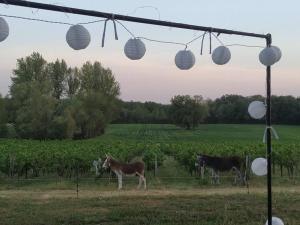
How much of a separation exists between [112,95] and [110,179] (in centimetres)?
5997

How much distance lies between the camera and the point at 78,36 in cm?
602

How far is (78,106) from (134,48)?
5957cm

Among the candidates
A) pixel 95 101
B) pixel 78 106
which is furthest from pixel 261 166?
pixel 95 101

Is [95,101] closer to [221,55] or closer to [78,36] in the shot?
[221,55]

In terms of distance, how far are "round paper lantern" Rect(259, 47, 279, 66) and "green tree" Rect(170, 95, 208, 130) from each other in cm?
7823

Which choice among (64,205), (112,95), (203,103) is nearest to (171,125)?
(203,103)

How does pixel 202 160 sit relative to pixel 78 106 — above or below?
below

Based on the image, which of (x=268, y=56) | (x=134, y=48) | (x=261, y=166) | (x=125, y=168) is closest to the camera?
(x=134, y=48)

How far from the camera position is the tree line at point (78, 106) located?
57.5 meters

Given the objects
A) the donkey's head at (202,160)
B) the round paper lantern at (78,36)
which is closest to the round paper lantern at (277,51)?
the round paper lantern at (78,36)

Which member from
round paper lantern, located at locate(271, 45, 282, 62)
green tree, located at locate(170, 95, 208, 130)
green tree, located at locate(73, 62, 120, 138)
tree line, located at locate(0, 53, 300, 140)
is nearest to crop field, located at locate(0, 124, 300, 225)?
round paper lantern, located at locate(271, 45, 282, 62)

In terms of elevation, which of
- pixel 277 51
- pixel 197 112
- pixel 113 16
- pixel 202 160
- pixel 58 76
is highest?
pixel 58 76

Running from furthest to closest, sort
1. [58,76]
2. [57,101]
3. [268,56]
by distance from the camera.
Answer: [58,76]
[57,101]
[268,56]

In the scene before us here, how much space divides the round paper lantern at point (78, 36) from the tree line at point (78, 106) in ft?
141
